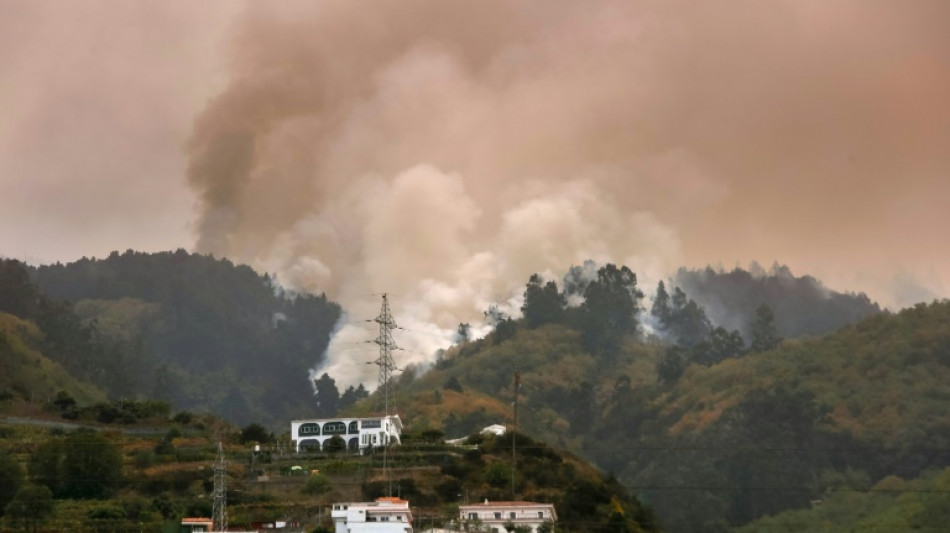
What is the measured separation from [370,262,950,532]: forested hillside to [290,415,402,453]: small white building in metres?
17.4

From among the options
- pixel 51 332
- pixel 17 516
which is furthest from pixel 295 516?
pixel 51 332

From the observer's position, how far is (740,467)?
13775cm

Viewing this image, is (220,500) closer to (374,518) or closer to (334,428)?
(374,518)

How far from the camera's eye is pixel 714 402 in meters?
153

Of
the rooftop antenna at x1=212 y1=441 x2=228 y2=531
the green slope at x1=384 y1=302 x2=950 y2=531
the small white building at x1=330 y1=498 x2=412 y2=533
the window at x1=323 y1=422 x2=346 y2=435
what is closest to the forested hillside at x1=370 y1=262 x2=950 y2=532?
the green slope at x1=384 y1=302 x2=950 y2=531

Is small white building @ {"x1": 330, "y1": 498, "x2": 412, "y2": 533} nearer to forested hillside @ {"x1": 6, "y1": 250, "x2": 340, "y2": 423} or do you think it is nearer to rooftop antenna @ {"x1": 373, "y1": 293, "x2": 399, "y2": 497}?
rooftop antenna @ {"x1": 373, "y1": 293, "x2": 399, "y2": 497}

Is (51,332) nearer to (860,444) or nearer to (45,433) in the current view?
(45,433)

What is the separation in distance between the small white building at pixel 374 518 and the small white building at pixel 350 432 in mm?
23341

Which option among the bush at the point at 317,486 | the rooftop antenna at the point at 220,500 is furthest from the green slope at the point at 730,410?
the rooftop antenna at the point at 220,500

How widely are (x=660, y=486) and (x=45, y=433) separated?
4142cm

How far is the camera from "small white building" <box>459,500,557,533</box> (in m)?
95.4

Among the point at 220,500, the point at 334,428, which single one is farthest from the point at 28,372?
the point at 220,500

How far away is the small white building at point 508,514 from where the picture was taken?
313 ft

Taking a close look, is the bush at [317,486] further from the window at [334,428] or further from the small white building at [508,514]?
the window at [334,428]
